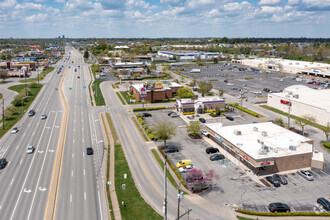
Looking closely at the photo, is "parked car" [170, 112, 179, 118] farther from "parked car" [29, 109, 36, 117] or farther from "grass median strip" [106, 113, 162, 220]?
"parked car" [29, 109, 36, 117]

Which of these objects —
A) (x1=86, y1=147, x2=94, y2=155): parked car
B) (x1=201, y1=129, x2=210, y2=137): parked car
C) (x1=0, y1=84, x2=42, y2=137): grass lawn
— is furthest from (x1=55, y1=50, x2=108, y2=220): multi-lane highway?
(x1=201, y1=129, x2=210, y2=137): parked car

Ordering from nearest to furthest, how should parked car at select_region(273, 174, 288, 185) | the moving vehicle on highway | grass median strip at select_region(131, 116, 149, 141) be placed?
parked car at select_region(273, 174, 288, 185), the moving vehicle on highway, grass median strip at select_region(131, 116, 149, 141)

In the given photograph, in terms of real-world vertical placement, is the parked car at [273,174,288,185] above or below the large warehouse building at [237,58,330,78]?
below

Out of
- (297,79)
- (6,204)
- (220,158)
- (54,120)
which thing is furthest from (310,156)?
(297,79)

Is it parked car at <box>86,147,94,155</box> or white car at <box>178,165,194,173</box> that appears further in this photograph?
parked car at <box>86,147,94,155</box>

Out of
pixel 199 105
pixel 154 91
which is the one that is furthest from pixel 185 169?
pixel 154 91

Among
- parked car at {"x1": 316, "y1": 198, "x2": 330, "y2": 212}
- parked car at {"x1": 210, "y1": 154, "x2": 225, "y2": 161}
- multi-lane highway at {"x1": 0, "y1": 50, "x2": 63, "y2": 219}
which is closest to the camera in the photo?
parked car at {"x1": 316, "y1": 198, "x2": 330, "y2": 212}

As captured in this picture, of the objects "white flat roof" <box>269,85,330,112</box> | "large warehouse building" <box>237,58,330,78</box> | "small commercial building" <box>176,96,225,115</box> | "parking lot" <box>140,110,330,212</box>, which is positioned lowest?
"parking lot" <box>140,110,330,212</box>
